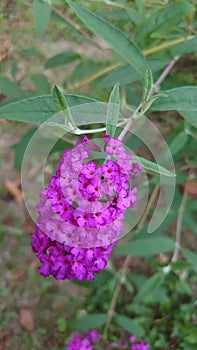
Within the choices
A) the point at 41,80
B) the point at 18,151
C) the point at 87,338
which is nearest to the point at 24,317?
the point at 87,338

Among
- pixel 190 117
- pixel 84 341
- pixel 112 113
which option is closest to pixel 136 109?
pixel 190 117

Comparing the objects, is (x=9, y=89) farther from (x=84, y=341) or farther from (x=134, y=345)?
(x=134, y=345)

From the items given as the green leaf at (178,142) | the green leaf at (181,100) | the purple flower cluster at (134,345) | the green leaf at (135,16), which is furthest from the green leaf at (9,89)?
the purple flower cluster at (134,345)

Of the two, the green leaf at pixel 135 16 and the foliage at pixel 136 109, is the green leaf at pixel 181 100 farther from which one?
the green leaf at pixel 135 16

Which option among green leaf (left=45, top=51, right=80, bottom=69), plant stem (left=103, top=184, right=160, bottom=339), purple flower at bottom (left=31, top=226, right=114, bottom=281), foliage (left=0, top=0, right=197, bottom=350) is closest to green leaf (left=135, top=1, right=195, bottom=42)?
foliage (left=0, top=0, right=197, bottom=350)

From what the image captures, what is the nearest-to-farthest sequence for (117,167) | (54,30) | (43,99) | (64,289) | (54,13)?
(117,167), (43,99), (54,13), (64,289), (54,30)

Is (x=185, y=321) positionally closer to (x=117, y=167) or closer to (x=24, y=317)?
(x=24, y=317)
